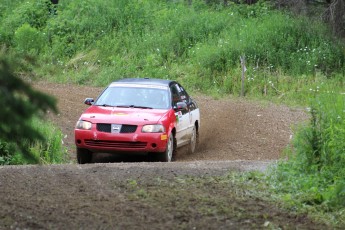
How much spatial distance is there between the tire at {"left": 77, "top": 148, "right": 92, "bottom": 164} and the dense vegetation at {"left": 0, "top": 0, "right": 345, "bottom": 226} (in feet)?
27.5

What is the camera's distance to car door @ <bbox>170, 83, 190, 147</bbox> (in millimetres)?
16391

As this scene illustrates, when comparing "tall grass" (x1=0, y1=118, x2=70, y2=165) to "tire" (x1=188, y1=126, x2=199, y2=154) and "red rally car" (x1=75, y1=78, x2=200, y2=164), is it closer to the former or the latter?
"red rally car" (x1=75, y1=78, x2=200, y2=164)

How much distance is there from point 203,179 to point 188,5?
88.6 ft

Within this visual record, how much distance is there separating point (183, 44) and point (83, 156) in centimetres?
1650

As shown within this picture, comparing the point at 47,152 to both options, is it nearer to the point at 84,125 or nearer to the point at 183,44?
the point at 84,125

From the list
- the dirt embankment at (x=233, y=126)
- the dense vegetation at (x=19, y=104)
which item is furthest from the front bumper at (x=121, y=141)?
the dense vegetation at (x=19, y=104)

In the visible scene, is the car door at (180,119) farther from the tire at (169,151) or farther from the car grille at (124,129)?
the car grille at (124,129)

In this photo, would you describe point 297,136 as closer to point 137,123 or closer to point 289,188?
point 289,188

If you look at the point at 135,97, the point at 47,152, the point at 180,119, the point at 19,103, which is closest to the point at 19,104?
the point at 19,103

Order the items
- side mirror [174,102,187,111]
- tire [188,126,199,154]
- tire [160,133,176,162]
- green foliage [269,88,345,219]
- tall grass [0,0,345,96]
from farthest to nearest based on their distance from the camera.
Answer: tall grass [0,0,345,96] → tire [188,126,199,154] → side mirror [174,102,187,111] → tire [160,133,176,162] → green foliage [269,88,345,219]

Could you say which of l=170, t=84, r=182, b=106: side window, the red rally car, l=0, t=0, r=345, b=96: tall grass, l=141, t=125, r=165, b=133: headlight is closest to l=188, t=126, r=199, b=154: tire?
the red rally car

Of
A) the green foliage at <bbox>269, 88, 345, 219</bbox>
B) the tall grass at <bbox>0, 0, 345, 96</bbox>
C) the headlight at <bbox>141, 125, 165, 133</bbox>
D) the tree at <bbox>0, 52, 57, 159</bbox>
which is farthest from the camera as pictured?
the tall grass at <bbox>0, 0, 345, 96</bbox>

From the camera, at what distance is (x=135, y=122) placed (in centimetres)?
1512

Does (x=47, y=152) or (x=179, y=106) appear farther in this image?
(x=179, y=106)
